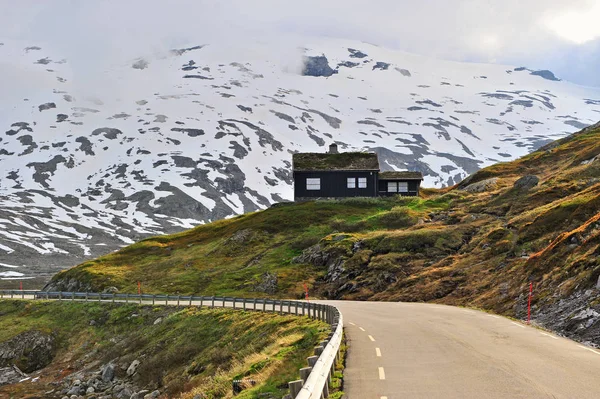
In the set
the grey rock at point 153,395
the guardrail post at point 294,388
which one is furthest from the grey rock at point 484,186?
the guardrail post at point 294,388

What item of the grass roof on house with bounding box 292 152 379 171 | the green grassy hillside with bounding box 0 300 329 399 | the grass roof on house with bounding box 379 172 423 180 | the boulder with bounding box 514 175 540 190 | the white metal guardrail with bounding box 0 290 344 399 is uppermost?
the grass roof on house with bounding box 292 152 379 171

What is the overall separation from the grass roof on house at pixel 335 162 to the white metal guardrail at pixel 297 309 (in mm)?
39034

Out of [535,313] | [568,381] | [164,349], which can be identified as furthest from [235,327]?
[568,381]

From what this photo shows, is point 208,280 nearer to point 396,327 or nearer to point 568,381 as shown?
point 396,327

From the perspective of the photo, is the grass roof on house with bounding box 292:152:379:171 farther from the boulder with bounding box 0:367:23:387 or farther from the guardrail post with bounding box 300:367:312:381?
the guardrail post with bounding box 300:367:312:381

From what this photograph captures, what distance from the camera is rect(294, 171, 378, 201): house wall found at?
9762 cm

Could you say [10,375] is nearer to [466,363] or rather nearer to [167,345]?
[167,345]

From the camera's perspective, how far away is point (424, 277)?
5550 centimetres

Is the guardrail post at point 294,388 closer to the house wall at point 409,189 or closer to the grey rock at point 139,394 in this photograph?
the grey rock at point 139,394

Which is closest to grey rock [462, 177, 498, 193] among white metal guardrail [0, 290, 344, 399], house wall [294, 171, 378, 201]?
house wall [294, 171, 378, 201]

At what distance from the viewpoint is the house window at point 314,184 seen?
98.4m

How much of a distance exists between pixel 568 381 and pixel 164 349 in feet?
109

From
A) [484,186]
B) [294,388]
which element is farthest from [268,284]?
[294,388]

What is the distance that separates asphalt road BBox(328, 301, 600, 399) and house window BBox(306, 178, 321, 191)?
67462 millimetres
